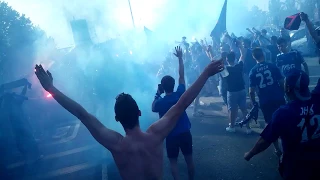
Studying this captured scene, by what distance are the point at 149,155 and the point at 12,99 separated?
6864 mm

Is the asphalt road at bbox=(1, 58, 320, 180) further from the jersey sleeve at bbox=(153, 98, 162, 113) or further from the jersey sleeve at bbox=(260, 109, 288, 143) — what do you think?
the jersey sleeve at bbox=(260, 109, 288, 143)

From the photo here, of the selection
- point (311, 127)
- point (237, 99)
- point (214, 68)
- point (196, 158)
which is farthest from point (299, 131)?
point (237, 99)

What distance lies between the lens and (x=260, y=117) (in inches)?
315

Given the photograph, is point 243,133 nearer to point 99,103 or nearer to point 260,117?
point 260,117

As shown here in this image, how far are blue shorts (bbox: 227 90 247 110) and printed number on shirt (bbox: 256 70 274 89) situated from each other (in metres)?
1.46

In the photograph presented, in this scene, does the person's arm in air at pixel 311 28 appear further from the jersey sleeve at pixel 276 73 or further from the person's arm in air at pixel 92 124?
the person's arm in air at pixel 92 124

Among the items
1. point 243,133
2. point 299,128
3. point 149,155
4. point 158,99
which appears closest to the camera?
point 149,155

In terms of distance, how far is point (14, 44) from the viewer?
28953 millimetres

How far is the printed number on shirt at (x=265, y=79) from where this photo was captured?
528cm

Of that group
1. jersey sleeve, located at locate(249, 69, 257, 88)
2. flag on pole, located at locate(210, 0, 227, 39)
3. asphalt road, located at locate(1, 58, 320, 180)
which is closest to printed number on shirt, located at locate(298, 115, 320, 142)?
Answer: asphalt road, located at locate(1, 58, 320, 180)

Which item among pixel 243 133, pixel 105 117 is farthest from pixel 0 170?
pixel 243 133

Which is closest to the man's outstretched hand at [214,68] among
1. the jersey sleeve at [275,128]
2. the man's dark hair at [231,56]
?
the jersey sleeve at [275,128]

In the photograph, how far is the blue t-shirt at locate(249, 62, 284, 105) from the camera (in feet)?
17.3

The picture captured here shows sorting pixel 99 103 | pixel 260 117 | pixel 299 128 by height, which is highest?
pixel 299 128
